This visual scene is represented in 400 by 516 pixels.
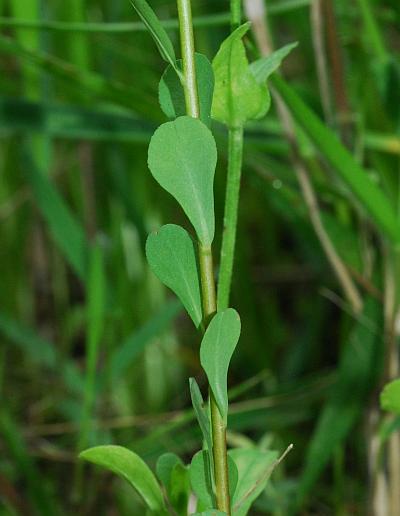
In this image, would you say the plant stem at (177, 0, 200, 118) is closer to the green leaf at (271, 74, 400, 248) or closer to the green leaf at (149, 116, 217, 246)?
the green leaf at (149, 116, 217, 246)

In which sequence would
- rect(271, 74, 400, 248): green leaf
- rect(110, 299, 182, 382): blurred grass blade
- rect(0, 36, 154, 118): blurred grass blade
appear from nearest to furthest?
rect(271, 74, 400, 248): green leaf → rect(0, 36, 154, 118): blurred grass blade → rect(110, 299, 182, 382): blurred grass blade

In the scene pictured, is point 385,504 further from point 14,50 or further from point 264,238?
point 264,238

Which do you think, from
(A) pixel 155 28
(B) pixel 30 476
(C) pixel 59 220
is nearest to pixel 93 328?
(B) pixel 30 476

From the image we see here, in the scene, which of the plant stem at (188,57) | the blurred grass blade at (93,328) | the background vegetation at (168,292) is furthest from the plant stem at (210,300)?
the blurred grass blade at (93,328)

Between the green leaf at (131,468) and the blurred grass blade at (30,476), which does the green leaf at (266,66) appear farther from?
the blurred grass blade at (30,476)

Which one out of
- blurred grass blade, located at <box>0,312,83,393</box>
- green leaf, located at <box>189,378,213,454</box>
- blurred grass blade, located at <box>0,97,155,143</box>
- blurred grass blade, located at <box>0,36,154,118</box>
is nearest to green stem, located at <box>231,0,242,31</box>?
green leaf, located at <box>189,378,213,454</box>
